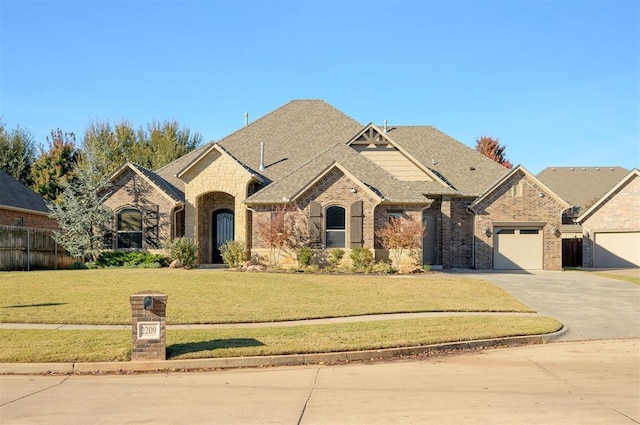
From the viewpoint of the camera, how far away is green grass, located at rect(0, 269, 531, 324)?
1577 centimetres

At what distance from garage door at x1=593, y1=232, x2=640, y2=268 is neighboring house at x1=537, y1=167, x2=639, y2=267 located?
1.62 feet

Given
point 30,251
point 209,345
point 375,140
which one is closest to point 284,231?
point 375,140

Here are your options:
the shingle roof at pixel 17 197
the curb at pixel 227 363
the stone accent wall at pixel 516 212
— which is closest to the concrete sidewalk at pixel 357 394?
the curb at pixel 227 363

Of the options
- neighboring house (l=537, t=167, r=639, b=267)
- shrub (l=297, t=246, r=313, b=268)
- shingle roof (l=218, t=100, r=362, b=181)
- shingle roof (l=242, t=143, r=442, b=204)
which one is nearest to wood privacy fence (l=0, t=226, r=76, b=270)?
shingle roof (l=242, t=143, r=442, b=204)

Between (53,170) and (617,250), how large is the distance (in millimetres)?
40567

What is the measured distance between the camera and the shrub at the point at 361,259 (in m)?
25.9

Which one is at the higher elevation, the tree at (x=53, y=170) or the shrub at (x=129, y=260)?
the tree at (x=53, y=170)

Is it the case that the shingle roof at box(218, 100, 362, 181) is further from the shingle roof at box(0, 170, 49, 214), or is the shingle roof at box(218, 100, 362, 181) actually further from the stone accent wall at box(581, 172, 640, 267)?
the stone accent wall at box(581, 172, 640, 267)

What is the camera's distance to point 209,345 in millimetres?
12180

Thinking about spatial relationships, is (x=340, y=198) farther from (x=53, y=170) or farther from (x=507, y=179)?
(x=53, y=170)

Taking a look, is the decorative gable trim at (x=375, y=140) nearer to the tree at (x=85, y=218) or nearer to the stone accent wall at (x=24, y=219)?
the tree at (x=85, y=218)

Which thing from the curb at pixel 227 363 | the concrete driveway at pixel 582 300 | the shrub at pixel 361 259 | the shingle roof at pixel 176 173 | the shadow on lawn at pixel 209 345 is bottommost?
the concrete driveway at pixel 582 300

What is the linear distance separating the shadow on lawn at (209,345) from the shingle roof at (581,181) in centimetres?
4027

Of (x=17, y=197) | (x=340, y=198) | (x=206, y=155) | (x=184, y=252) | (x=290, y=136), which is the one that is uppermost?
(x=290, y=136)
